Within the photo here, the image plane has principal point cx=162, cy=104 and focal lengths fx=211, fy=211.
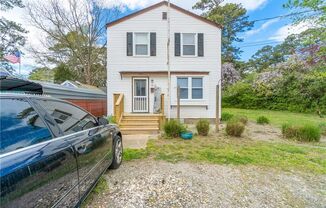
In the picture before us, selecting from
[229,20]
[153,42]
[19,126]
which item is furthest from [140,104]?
[229,20]

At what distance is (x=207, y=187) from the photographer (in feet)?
12.1

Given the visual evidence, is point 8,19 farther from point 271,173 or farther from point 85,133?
point 271,173

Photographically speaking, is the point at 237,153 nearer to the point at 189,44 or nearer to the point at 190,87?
the point at 190,87

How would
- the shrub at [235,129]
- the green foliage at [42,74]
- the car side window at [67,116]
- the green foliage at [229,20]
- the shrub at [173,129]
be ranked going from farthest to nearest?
1. the green foliage at [229,20]
2. the green foliage at [42,74]
3. the shrub at [235,129]
4. the shrub at [173,129]
5. the car side window at [67,116]

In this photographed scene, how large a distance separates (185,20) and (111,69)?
5.01 metres

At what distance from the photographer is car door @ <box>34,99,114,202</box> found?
2.54 meters

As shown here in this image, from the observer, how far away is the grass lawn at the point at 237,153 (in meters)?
4.99

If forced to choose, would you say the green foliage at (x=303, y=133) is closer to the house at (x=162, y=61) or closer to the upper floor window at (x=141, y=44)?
the house at (x=162, y=61)

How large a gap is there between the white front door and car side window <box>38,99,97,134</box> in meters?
8.39

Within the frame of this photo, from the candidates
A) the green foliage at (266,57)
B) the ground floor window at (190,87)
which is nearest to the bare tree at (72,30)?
the ground floor window at (190,87)

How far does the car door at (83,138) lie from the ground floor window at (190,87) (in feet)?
28.0

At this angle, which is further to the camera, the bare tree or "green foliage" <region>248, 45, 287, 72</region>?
"green foliage" <region>248, 45, 287, 72</region>

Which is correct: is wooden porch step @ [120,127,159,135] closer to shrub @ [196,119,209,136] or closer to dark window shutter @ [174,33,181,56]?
shrub @ [196,119,209,136]

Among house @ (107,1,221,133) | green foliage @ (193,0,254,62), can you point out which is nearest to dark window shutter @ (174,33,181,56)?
house @ (107,1,221,133)
